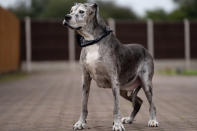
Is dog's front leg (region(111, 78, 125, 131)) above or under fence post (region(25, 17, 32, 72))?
above

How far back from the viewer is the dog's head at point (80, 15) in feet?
24.1

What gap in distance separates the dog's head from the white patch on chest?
0.33m

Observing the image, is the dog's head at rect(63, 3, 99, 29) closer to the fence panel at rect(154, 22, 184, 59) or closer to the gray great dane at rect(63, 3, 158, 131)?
the gray great dane at rect(63, 3, 158, 131)

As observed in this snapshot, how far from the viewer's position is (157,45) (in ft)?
120

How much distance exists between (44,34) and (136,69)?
27425mm

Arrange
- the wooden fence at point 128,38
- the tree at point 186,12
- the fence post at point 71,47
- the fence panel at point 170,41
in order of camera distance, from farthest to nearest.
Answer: the tree at point 186,12
the fence panel at point 170,41
the fence post at point 71,47
the wooden fence at point 128,38

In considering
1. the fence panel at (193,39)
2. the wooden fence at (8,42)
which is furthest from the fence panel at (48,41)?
the fence panel at (193,39)

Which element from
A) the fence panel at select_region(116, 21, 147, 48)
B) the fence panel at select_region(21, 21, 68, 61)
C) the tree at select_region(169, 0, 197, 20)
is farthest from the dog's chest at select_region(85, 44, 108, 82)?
the tree at select_region(169, 0, 197, 20)

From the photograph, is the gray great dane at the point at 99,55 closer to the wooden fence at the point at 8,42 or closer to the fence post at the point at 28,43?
the wooden fence at the point at 8,42

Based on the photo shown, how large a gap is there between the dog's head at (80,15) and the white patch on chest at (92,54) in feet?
1.08

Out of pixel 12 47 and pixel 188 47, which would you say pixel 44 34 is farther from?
pixel 188 47

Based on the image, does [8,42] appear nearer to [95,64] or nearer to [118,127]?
[95,64]

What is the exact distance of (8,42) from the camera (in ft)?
87.0

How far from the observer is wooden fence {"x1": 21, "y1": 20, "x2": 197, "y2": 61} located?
35.3 meters
